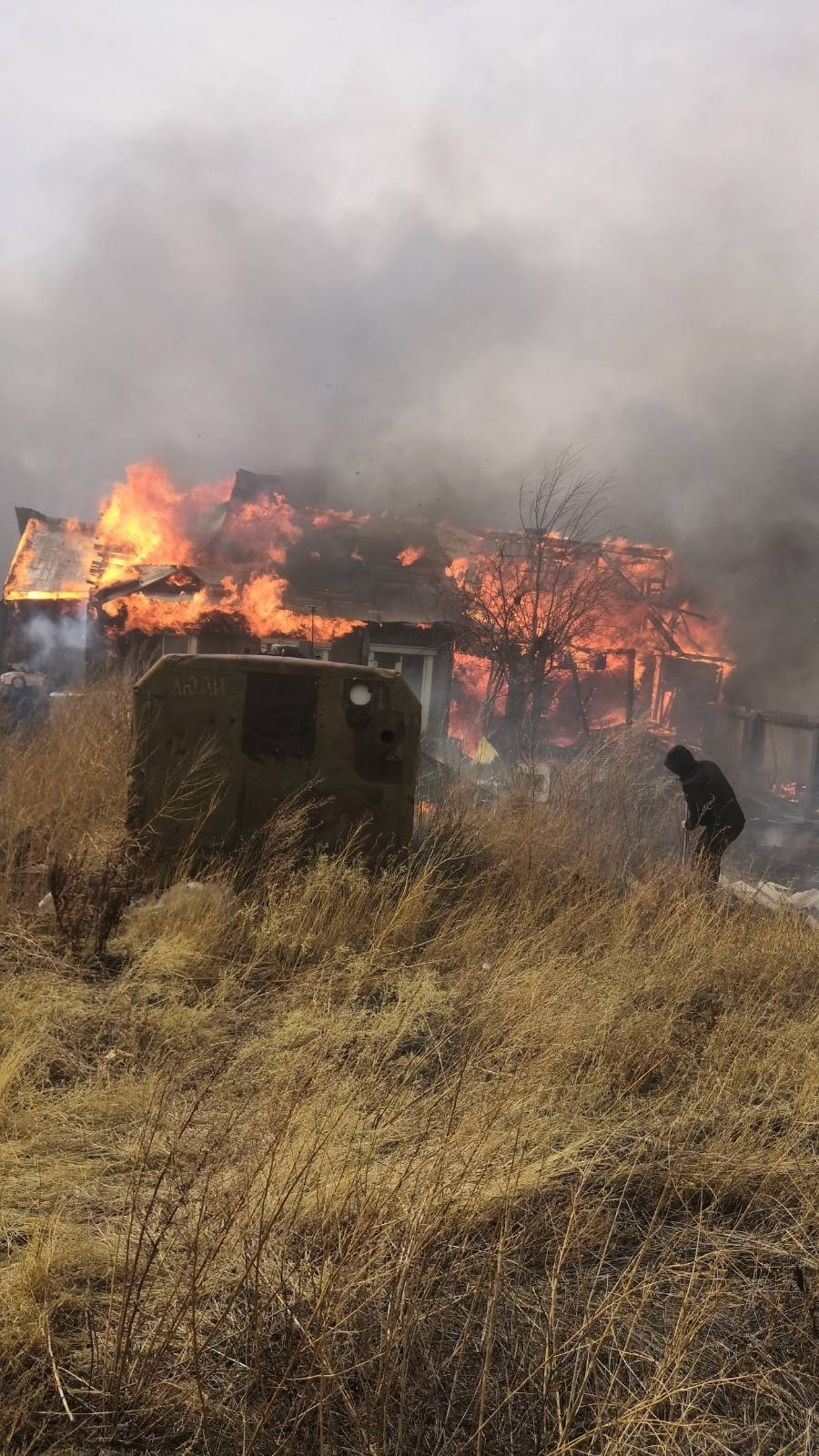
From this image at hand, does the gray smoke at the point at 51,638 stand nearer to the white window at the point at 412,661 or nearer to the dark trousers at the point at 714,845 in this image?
the white window at the point at 412,661

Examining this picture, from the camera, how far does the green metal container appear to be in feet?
20.0

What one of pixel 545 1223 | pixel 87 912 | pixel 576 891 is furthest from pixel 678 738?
pixel 545 1223

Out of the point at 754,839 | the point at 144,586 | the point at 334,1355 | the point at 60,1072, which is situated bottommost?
the point at 754,839

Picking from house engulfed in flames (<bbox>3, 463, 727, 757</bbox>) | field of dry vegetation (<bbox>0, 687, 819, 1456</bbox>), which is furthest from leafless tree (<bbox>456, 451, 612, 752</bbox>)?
field of dry vegetation (<bbox>0, 687, 819, 1456</bbox>)

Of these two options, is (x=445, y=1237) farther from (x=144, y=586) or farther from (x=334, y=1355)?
(x=144, y=586)

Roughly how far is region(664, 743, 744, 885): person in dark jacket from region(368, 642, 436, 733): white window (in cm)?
1189

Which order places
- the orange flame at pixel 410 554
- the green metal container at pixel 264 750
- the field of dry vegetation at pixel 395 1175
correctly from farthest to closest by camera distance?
the orange flame at pixel 410 554 < the green metal container at pixel 264 750 < the field of dry vegetation at pixel 395 1175

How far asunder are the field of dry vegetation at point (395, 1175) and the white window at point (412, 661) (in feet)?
47.1

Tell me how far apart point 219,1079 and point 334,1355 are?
1512mm

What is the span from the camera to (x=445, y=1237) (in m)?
2.43

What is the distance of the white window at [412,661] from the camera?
65.6 ft

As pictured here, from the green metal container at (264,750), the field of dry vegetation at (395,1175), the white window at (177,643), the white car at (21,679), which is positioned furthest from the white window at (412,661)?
the field of dry vegetation at (395,1175)

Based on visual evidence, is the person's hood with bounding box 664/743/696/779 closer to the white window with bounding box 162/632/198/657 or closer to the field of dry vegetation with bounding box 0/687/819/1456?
the field of dry vegetation with bounding box 0/687/819/1456

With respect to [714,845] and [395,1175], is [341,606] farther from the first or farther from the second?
[395,1175]
